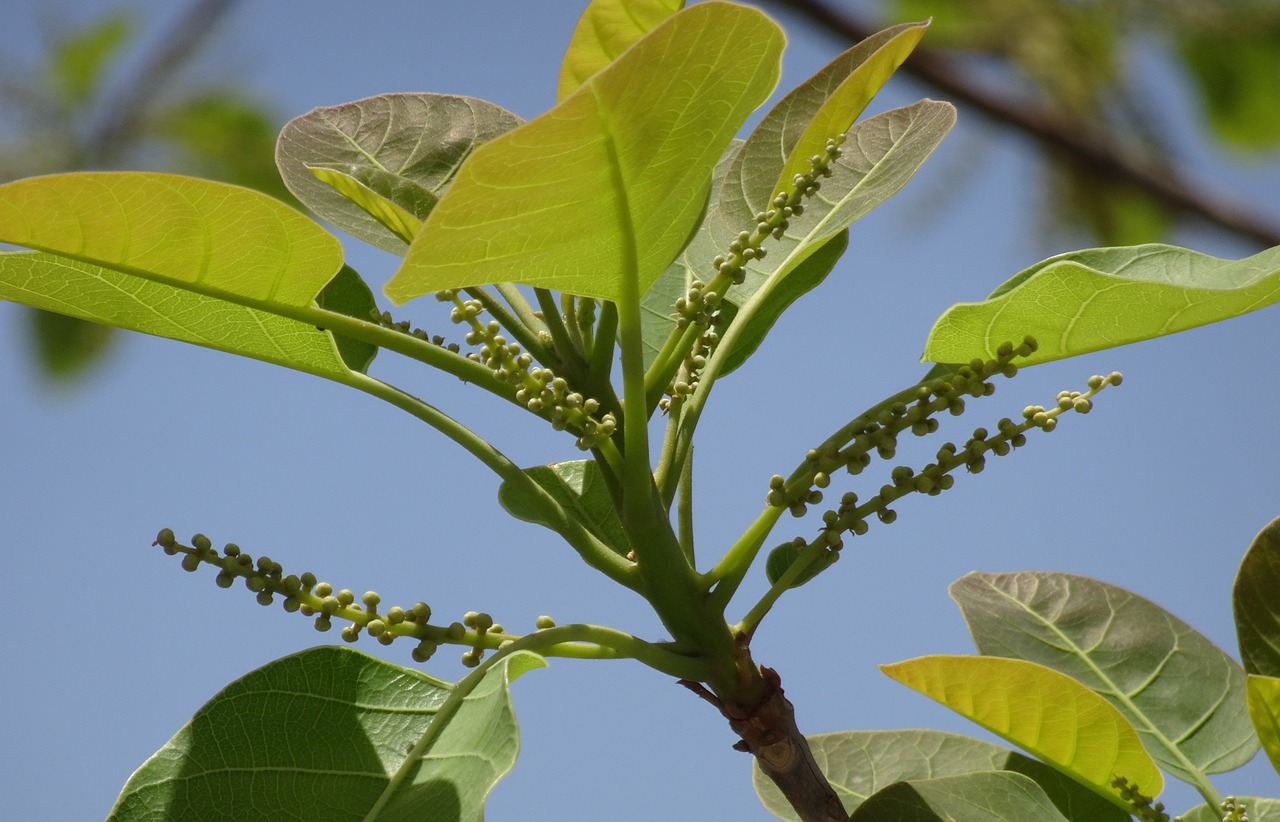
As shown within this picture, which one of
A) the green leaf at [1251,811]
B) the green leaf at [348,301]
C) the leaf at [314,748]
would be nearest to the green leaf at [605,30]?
the green leaf at [348,301]

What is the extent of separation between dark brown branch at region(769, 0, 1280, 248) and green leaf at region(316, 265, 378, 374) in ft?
2.15

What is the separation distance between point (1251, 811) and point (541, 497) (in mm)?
753

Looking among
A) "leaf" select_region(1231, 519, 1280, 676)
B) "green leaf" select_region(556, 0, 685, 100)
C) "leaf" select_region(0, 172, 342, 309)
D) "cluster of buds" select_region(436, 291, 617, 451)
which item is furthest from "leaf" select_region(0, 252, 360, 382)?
"leaf" select_region(1231, 519, 1280, 676)

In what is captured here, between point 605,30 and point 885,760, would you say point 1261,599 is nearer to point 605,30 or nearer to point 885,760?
point 885,760

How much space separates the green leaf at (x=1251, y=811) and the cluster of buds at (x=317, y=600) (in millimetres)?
730

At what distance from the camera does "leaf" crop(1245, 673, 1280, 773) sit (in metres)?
0.93

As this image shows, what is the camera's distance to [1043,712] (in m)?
0.97

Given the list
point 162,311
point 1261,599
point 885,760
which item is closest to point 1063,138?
point 1261,599

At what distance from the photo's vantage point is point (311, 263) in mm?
879

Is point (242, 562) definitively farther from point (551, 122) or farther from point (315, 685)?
point (551, 122)

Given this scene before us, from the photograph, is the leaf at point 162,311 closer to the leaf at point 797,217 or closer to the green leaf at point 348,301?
the green leaf at point 348,301

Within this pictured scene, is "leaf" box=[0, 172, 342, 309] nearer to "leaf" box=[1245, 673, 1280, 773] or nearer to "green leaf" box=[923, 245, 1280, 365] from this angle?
"green leaf" box=[923, 245, 1280, 365]

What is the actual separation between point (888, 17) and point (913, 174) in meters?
2.62

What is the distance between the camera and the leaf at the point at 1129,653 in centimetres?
114
